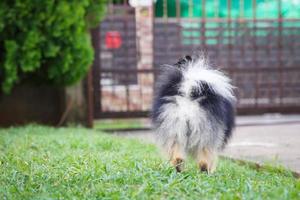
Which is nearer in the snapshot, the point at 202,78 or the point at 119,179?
the point at 119,179

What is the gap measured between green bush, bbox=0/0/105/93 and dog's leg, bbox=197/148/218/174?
557cm

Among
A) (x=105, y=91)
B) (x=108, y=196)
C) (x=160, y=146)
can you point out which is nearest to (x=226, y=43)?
(x=105, y=91)

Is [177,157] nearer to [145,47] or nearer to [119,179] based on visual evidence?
[119,179]

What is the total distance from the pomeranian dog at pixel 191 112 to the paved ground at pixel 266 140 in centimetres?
122

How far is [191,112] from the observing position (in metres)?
5.24

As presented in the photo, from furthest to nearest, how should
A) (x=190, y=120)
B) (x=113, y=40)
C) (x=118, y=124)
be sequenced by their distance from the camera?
(x=118, y=124), (x=113, y=40), (x=190, y=120)

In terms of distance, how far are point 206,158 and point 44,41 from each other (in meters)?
5.75

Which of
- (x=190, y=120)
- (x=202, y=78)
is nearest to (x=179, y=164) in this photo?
(x=190, y=120)

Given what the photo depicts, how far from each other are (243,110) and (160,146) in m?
6.94

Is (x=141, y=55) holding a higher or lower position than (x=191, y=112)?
higher

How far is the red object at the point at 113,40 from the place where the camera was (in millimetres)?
11906

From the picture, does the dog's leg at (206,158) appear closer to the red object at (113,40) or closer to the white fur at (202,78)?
the white fur at (202,78)

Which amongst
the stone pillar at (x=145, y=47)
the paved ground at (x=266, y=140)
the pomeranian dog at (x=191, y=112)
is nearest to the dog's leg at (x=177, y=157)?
the pomeranian dog at (x=191, y=112)

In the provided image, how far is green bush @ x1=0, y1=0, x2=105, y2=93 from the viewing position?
413 inches
